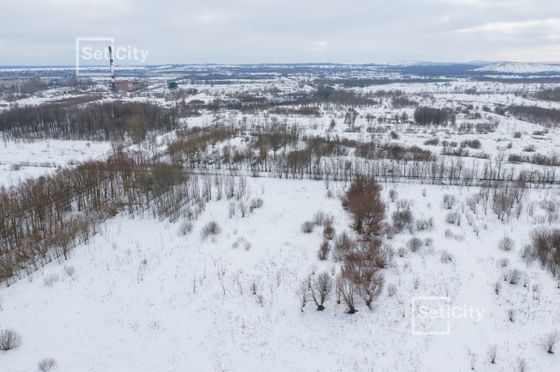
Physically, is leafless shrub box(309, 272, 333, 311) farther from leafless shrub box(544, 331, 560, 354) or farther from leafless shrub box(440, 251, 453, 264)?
leafless shrub box(544, 331, 560, 354)

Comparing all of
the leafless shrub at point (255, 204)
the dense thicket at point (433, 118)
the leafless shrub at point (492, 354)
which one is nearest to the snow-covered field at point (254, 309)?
the leafless shrub at point (492, 354)

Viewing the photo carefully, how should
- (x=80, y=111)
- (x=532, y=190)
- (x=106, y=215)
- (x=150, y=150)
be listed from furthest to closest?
1. (x=80, y=111)
2. (x=150, y=150)
3. (x=532, y=190)
4. (x=106, y=215)

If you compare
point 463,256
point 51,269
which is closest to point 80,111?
point 51,269

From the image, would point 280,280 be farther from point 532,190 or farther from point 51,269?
point 532,190

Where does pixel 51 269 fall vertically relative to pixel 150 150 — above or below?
below

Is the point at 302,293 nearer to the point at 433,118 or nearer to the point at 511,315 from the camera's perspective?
the point at 511,315

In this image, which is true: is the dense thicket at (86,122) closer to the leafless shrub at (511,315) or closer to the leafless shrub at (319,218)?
the leafless shrub at (319,218)
